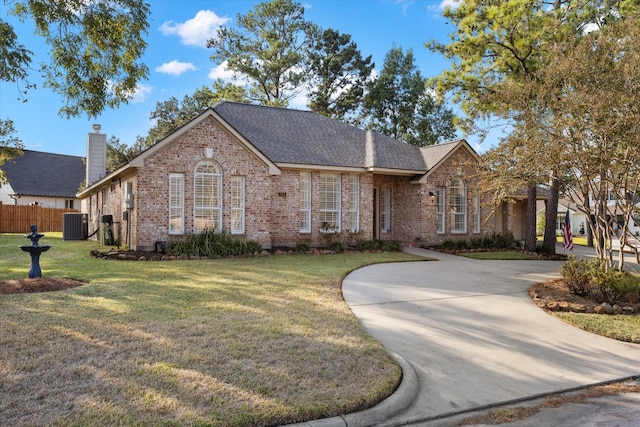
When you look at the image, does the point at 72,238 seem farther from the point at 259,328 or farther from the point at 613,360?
the point at 613,360

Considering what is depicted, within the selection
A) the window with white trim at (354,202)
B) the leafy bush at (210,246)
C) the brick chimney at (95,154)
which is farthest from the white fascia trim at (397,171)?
the brick chimney at (95,154)

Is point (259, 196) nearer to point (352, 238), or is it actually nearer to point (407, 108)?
point (352, 238)

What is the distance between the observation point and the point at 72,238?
76.0 ft

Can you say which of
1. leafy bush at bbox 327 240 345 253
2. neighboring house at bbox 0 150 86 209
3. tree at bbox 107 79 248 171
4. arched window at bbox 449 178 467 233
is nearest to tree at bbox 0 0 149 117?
leafy bush at bbox 327 240 345 253

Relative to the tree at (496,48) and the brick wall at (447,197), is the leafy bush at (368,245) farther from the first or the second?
the tree at (496,48)

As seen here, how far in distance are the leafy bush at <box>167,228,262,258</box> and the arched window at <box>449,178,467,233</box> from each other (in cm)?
973

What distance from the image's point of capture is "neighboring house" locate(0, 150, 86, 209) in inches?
1428

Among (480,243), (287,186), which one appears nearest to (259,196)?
(287,186)

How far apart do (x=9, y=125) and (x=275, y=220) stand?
473 inches

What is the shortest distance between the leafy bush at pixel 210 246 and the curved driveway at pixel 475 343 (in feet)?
17.9

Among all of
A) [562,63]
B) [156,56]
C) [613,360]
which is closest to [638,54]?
[562,63]

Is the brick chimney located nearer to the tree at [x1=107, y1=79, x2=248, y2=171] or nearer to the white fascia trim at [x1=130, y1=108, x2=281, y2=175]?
the tree at [x1=107, y1=79, x2=248, y2=171]

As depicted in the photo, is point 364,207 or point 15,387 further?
point 364,207

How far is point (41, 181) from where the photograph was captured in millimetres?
37594
